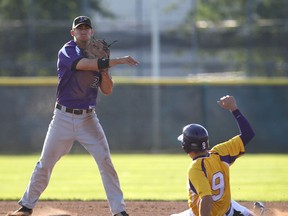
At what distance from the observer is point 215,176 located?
18.5 ft

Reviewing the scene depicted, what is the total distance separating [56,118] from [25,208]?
2.90 feet

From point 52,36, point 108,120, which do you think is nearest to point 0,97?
point 108,120

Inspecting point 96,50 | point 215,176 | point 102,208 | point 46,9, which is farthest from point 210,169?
point 46,9

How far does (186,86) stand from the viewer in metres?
18.0

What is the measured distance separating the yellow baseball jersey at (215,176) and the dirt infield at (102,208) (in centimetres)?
197

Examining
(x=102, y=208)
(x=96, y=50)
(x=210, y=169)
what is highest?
(x=96, y=50)

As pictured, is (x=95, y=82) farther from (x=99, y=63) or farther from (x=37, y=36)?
(x=37, y=36)

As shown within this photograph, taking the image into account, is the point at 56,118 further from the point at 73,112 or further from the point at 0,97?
the point at 0,97

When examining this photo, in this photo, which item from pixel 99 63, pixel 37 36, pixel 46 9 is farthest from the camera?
pixel 46 9

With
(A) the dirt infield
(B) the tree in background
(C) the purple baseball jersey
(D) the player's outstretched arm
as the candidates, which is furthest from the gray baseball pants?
(B) the tree in background

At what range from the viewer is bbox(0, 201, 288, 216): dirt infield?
25.6ft

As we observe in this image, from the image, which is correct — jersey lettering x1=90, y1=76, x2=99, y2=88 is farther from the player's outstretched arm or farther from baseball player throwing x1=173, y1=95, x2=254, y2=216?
baseball player throwing x1=173, y1=95, x2=254, y2=216

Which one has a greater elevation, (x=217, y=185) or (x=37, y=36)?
(x=37, y=36)

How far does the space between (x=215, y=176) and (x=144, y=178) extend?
21.0 feet
